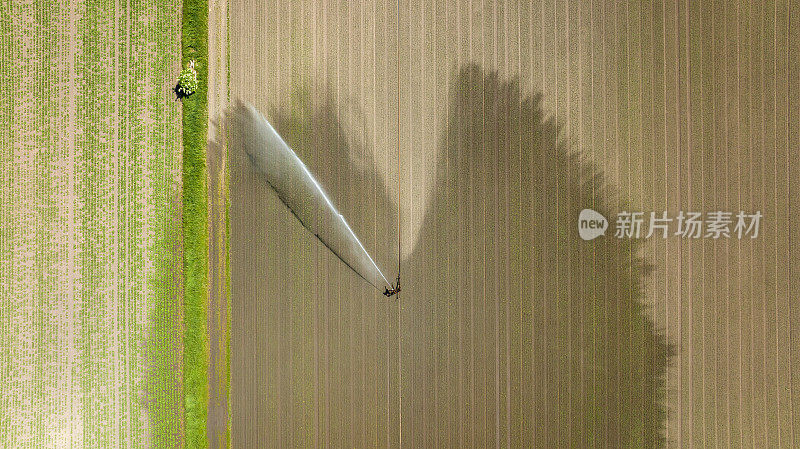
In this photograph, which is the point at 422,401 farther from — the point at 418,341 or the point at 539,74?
the point at 539,74

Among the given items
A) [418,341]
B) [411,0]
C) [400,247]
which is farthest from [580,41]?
[418,341]

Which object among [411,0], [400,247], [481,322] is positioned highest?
[411,0]

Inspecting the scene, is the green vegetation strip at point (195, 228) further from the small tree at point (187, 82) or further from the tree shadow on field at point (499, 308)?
the tree shadow on field at point (499, 308)

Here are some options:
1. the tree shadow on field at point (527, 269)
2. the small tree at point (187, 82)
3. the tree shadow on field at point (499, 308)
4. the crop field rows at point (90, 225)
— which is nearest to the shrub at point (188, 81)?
the small tree at point (187, 82)

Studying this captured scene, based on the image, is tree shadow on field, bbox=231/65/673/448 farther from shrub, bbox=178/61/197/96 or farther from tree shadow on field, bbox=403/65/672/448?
shrub, bbox=178/61/197/96

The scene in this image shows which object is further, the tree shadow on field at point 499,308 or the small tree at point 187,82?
the small tree at point 187,82

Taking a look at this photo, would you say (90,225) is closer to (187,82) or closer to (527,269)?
(187,82)
